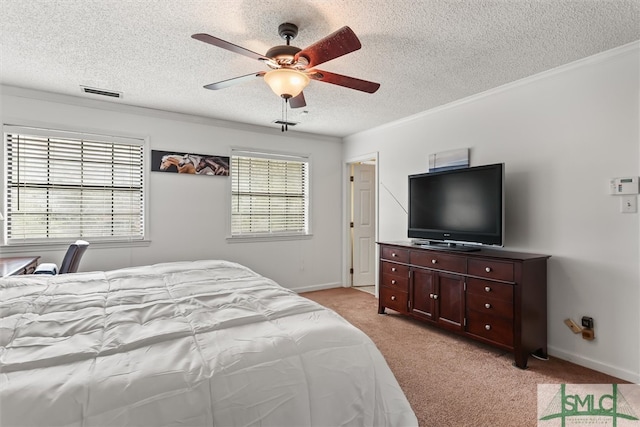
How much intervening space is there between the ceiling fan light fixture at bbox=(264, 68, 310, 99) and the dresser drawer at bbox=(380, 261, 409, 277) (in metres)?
2.39

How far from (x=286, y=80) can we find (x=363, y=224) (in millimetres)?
3844

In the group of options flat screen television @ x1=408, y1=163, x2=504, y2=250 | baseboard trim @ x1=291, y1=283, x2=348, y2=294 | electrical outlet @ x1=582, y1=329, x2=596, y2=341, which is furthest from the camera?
baseboard trim @ x1=291, y1=283, x2=348, y2=294

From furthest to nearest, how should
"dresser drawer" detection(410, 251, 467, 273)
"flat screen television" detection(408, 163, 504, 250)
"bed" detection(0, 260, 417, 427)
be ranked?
"dresser drawer" detection(410, 251, 467, 273)
"flat screen television" detection(408, 163, 504, 250)
"bed" detection(0, 260, 417, 427)

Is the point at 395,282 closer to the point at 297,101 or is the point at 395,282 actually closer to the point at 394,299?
the point at 394,299

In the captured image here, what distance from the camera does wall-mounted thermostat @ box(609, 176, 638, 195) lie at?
2.38m

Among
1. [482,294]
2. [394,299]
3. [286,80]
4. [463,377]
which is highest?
[286,80]

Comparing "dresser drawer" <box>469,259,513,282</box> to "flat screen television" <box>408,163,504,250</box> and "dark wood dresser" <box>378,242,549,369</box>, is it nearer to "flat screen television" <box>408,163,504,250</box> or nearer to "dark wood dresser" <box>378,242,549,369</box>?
"dark wood dresser" <box>378,242,549,369</box>

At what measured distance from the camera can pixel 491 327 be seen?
282 centimetres

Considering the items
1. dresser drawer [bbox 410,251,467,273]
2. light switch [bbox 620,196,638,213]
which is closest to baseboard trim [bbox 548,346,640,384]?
dresser drawer [bbox 410,251,467,273]

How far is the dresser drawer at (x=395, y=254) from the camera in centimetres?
369

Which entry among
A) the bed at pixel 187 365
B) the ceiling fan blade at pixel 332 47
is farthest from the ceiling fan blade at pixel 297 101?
the bed at pixel 187 365

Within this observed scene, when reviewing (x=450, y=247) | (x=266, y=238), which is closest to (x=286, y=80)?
(x=450, y=247)

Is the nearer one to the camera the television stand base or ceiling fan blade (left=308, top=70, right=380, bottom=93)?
ceiling fan blade (left=308, top=70, right=380, bottom=93)

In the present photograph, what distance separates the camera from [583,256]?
2666 mm
